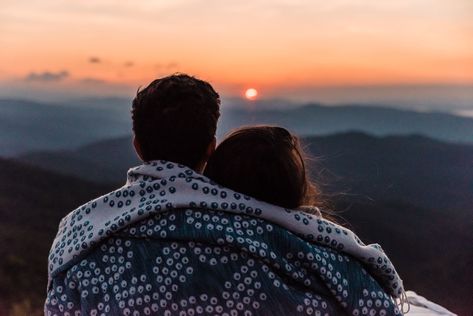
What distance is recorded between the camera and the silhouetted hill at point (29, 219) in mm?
3250

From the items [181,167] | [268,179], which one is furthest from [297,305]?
[181,167]

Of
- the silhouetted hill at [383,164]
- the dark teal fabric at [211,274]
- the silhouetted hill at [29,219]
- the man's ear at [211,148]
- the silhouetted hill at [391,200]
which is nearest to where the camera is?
the dark teal fabric at [211,274]

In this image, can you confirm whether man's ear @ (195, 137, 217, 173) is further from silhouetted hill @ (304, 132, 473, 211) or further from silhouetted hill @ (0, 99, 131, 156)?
silhouetted hill @ (0, 99, 131, 156)

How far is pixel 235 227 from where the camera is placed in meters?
1.36

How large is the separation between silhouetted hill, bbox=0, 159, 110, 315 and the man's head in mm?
1939

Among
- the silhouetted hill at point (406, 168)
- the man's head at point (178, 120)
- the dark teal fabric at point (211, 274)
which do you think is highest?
the man's head at point (178, 120)

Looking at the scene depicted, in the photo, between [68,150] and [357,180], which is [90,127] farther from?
[357,180]

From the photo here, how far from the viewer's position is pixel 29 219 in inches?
151

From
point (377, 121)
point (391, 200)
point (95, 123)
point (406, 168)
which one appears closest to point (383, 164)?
point (406, 168)

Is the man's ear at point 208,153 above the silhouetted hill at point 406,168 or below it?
above

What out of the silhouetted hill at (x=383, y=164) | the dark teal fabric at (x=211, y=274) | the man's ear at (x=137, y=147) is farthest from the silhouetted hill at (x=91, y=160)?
the dark teal fabric at (x=211, y=274)

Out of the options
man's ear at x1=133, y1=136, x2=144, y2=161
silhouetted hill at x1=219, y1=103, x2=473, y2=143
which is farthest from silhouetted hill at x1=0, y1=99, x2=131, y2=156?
man's ear at x1=133, y1=136, x2=144, y2=161

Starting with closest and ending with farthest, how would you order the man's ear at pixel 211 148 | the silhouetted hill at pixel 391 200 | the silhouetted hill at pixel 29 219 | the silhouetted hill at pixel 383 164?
1. the man's ear at pixel 211 148
2. the silhouetted hill at pixel 29 219
3. the silhouetted hill at pixel 391 200
4. the silhouetted hill at pixel 383 164

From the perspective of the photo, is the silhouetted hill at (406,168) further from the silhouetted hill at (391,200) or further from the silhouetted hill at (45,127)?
the silhouetted hill at (45,127)
